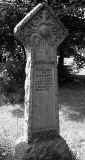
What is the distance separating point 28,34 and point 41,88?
0.94m

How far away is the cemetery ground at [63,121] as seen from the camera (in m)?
5.85

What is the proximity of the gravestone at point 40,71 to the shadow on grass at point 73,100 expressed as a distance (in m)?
3.31

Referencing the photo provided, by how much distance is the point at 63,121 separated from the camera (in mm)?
7883

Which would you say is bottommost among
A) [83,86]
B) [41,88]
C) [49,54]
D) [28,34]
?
[83,86]

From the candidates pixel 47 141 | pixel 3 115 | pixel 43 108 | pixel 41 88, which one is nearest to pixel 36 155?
pixel 47 141

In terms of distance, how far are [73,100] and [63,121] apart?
256 cm

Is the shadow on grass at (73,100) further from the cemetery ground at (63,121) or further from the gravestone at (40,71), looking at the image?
the gravestone at (40,71)

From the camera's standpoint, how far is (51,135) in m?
5.00

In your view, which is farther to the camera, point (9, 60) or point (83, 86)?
point (83, 86)

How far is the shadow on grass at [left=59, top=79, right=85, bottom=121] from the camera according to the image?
8.57 m

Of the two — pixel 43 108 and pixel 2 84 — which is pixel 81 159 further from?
pixel 2 84

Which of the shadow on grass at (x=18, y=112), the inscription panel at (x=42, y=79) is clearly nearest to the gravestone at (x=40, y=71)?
the inscription panel at (x=42, y=79)

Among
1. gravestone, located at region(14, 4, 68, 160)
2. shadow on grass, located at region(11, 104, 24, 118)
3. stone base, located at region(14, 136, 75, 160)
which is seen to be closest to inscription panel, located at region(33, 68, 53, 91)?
gravestone, located at region(14, 4, 68, 160)

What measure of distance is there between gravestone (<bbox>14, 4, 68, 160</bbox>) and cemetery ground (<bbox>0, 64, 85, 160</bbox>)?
849 millimetres
